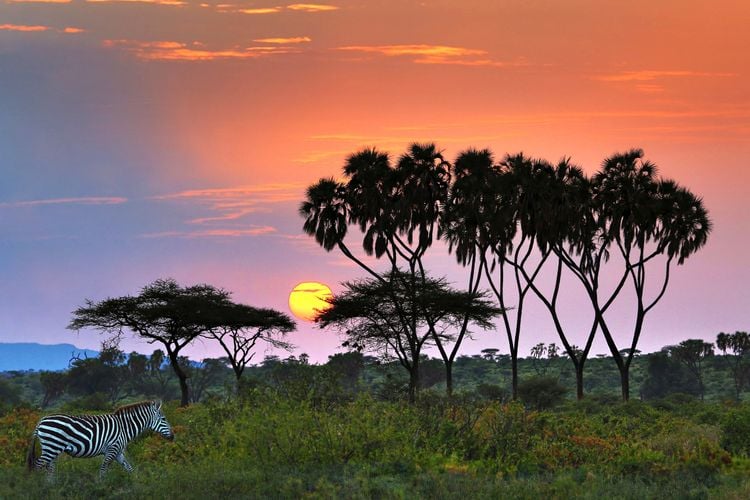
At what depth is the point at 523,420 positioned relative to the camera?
25.4 metres

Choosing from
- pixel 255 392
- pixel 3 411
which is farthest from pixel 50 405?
pixel 255 392

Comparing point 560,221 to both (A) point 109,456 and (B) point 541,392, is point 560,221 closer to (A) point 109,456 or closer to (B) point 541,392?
(B) point 541,392

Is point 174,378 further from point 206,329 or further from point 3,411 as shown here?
point 3,411

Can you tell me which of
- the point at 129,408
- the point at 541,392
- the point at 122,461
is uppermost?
the point at 541,392

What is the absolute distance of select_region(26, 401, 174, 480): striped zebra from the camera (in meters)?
20.9

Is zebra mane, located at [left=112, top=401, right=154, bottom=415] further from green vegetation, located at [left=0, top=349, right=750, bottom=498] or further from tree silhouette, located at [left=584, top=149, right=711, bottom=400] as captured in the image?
tree silhouette, located at [left=584, top=149, right=711, bottom=400]

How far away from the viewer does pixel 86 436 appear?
21.2m

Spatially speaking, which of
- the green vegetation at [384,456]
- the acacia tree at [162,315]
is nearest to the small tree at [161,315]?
the acacia tree at [162,315]

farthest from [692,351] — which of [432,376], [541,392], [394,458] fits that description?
[394,458]

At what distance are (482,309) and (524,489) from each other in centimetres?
4520

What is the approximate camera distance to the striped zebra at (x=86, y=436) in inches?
821

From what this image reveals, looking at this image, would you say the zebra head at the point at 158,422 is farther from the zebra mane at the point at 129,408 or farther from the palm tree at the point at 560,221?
the palm tree at the point at 560,221

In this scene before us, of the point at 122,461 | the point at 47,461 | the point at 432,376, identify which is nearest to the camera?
the point at 47,461

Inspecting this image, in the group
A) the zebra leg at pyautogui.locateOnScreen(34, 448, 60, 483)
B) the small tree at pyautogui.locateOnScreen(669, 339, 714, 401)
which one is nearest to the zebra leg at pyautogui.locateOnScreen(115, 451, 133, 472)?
the zebra leg at pyautogui.locateOnScreen(34, 448, 60, 483)
